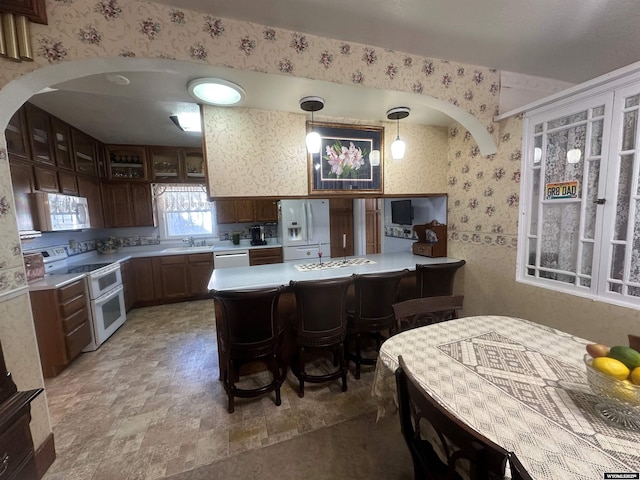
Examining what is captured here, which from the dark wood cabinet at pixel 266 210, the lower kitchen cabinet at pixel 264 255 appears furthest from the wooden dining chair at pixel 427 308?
the dark wood cabinet at pixel 266 210

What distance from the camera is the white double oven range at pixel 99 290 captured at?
9.12 feet

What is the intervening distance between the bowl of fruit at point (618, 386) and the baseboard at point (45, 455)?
266 cm

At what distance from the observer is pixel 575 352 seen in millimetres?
1169

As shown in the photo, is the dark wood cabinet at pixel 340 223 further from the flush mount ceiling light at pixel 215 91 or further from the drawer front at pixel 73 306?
the drawer front at pixel 73 306

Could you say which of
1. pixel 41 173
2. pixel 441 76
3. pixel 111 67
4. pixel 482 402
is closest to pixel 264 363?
pixel 482 402

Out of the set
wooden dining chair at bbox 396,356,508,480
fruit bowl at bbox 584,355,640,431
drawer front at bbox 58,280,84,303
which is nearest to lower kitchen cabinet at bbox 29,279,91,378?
drawer front at bbox 58,280,84,303

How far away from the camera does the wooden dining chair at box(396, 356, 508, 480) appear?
0.60 metres

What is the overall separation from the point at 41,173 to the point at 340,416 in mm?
3690

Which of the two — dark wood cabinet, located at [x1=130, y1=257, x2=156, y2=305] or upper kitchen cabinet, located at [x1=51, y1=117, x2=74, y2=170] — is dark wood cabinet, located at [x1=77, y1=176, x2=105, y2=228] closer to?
upper kitchen cabinet, located at [x1=51, y1=117, x2=74, y2=170]

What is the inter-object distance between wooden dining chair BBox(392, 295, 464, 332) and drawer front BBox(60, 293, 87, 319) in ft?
9.70

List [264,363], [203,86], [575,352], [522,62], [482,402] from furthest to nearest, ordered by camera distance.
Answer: [264,363] < [522,62] < [203,86] < [575,352] < [482,402]

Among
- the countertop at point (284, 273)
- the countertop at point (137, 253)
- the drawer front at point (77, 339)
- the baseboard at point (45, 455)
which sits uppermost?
the countertop at point (137, 253)

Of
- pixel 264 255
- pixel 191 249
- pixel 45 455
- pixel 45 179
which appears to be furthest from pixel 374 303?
pixel 45 179

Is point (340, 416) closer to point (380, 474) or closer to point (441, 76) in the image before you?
point (380, 474)
